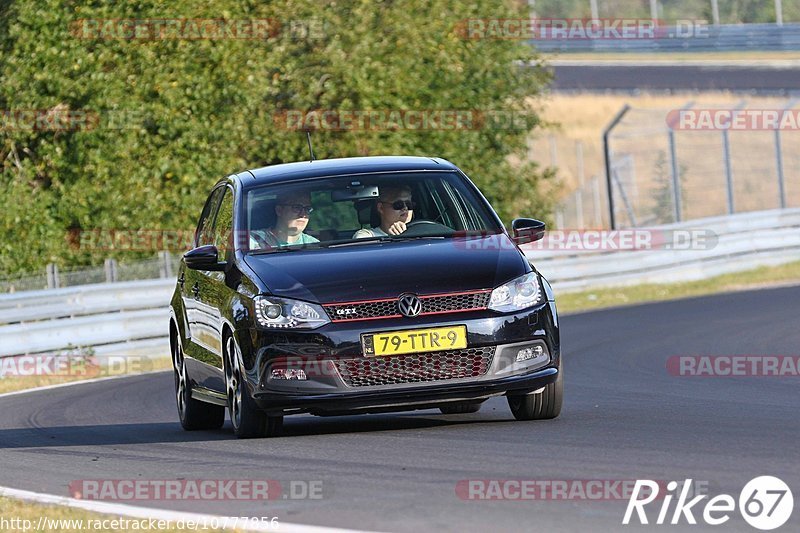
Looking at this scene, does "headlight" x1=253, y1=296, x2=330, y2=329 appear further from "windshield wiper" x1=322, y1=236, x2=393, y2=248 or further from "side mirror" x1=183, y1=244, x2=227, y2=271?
"side mirror" x1=183, y1=244, x2=227, y2=271

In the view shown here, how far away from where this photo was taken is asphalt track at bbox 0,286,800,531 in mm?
6727

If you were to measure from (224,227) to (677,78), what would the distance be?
43.6m

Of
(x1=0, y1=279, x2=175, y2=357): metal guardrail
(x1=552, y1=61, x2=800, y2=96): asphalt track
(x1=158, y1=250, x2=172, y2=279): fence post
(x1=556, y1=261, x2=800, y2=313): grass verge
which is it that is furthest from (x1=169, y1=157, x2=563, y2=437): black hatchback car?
(x1=552, y1=61, x2=800, y2=96): asphalt track

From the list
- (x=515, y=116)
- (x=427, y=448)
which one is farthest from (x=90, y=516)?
(x=515, y=116)

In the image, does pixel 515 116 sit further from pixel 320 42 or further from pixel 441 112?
pixel 320 42

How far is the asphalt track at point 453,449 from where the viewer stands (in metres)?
Answer: 6.73

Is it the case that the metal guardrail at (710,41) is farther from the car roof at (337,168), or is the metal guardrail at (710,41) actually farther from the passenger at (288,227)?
the passenger at (288,227)

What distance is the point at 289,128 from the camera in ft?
87.8

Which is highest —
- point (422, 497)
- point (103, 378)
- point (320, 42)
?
point (320, 42)

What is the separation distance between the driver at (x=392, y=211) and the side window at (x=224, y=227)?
2.89 ft

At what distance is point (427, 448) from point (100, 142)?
17.1 meters
